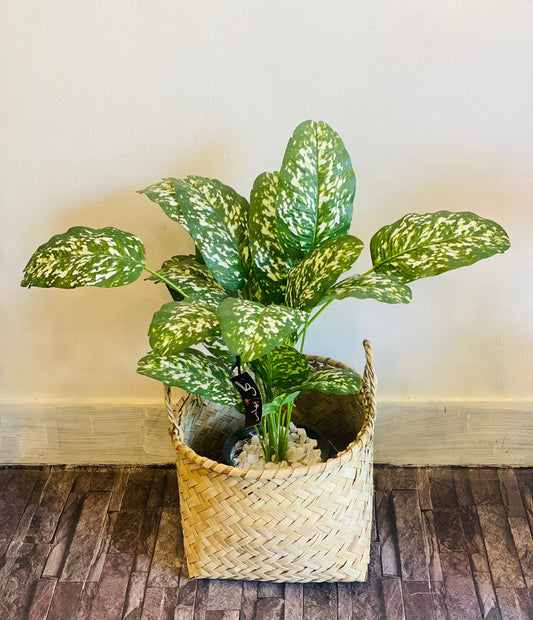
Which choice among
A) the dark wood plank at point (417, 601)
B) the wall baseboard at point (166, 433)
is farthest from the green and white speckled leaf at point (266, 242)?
the dark wood plank at point (417, 601)

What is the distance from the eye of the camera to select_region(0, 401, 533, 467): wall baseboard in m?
1.78

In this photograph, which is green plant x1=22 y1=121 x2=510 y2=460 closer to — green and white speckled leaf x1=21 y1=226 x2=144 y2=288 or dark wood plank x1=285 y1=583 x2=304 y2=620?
green and white speckled leaf x1=21 y1=226 x2=144 y2=288

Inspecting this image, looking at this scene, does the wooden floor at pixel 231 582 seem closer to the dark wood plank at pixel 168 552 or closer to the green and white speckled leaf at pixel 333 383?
the dark wood plank at pixel 168 552

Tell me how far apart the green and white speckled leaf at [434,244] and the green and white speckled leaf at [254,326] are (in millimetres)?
237

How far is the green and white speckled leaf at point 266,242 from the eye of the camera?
1344 mm

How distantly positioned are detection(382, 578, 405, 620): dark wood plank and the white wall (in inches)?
19.5

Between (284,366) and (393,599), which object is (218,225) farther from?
(393,599)

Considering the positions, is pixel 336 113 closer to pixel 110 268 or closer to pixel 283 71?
Result: pixel 283 71

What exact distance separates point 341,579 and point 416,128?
95cm

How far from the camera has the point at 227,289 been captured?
54.2 inches

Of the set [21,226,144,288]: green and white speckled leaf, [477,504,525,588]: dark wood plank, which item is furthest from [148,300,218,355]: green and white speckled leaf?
[477,504,525,588]: dark wood plank

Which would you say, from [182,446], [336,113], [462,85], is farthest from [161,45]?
[182,446]

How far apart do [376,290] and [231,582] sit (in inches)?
30.1

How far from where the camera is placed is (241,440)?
1.57 m
